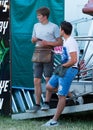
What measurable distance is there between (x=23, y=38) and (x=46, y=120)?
5.67 feet

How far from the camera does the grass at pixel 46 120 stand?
8195 mm

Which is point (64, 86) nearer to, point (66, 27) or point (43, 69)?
point (43, 69)

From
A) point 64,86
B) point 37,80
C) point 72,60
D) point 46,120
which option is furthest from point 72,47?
point 46,120

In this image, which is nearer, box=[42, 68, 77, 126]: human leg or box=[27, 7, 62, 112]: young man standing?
box=[42, 68, 77, 126]: human leg

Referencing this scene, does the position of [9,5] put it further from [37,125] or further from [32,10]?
[37,125]

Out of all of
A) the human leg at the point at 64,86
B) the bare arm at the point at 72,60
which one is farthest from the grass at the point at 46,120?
the bare arm at the point at 72,60

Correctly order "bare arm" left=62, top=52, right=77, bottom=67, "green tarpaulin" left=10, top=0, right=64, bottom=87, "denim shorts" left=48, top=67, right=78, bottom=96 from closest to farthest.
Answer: "bare arm" left=62, top=52, right=77, bottom=67
"denim shorts" left=48, top=67, right=78, bottom=96
"green tarpaulin" left=10, top=0, right=64, bottom=87

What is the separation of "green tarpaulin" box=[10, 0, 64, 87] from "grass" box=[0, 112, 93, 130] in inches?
41.5

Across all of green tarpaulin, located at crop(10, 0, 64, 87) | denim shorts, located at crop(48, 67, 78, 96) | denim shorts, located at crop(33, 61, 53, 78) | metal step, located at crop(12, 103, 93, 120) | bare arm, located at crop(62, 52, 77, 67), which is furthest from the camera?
green tarpaulin, located at crop(10, 0, 64, 87)

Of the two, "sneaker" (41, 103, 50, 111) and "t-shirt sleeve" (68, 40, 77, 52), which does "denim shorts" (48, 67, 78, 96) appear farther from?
"sneaker" (41, 103, 50, 111)

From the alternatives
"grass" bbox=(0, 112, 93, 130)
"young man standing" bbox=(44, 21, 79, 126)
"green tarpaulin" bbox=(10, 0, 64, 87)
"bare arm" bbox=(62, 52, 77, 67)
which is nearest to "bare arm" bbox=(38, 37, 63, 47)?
"young man standing" bbox=(44, 21, 79, 126)

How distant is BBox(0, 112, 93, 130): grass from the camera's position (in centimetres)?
820

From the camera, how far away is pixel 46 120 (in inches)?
353

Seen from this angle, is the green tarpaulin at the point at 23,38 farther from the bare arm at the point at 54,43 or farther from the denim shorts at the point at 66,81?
the denim shorts at the point at 66,81
